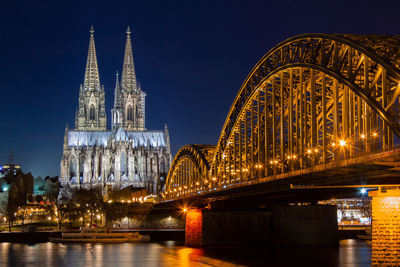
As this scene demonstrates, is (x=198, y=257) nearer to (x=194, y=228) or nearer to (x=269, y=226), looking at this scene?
(x=269, y=226)

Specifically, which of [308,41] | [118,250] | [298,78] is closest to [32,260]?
[118,250]

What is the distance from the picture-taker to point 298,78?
55938 mm

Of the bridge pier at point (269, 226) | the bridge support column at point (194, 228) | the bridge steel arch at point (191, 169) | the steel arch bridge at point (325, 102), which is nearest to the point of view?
the steel arch bridge at point (325, 102)

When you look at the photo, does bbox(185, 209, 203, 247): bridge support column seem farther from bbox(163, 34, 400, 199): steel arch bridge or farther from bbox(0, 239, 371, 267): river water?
bbox(163, 34, 400, 199): steel arch bridge

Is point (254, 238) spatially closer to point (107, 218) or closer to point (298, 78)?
point (298, 78)

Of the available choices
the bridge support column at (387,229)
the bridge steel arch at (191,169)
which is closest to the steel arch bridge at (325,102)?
the bridge support column at (387,229)

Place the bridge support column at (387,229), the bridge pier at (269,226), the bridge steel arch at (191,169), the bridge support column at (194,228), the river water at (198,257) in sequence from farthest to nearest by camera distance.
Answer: the bridge steel arch at (191,169), the bridge support column at (194,228), the bridge pier at (269,226), the river water at (198,257), the bridge support column at (387,229)

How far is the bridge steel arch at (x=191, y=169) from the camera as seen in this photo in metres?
92.3

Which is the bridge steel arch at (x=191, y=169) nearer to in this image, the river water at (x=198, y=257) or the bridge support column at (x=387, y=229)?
the river water at (x=198, y=257)

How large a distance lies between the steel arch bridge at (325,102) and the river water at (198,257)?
25.2 ft

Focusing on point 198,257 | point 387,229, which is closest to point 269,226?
point 198,257

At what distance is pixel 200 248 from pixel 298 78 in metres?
31.1

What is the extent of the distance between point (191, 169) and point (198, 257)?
44425mm

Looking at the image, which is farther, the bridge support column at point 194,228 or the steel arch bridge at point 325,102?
the bridge support column at point 194,228
